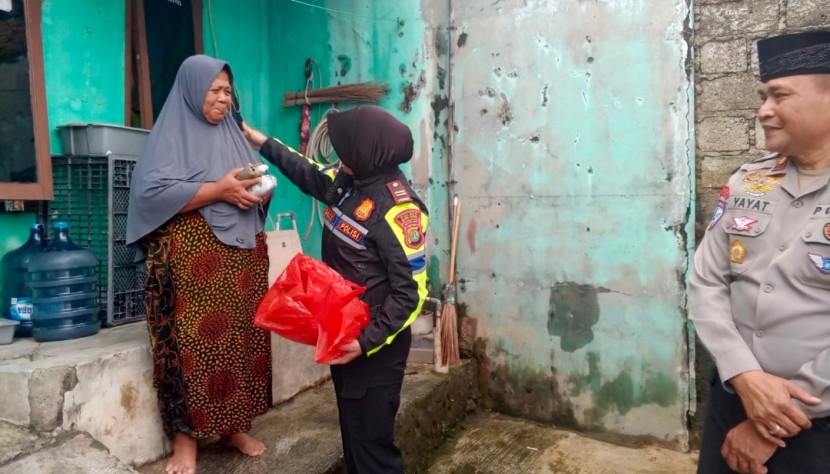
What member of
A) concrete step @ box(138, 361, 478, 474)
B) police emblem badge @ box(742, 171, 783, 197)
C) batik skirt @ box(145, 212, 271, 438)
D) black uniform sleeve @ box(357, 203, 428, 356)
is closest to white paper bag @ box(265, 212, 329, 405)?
concrete step @ box(138, 361, 478, 474)

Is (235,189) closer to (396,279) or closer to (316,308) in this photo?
(316,308)

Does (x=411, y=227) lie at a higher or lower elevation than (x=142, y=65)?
lower

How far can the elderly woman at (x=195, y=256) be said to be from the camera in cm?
232

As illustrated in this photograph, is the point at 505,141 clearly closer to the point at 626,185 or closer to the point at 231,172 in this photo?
the point at 626,185

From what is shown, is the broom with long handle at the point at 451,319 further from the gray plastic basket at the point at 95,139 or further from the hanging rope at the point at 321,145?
the gray plastic basket at the point at 95,139

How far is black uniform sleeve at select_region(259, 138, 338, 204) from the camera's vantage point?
2461 mm

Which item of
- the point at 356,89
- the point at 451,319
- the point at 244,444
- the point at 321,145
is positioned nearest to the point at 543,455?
the point at 451,319

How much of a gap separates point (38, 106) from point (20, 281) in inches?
34.2

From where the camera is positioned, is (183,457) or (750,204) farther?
(183,457)

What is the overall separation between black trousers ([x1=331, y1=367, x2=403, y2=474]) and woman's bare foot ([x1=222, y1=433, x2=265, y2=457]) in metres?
0.59

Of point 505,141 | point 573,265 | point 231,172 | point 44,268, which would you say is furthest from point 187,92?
point 573,265

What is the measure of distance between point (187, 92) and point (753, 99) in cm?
291

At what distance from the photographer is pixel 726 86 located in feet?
10.7

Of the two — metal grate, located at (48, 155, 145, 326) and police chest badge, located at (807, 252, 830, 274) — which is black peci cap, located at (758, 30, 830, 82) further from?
metal grate, located at (48, 155, 145, 326)
